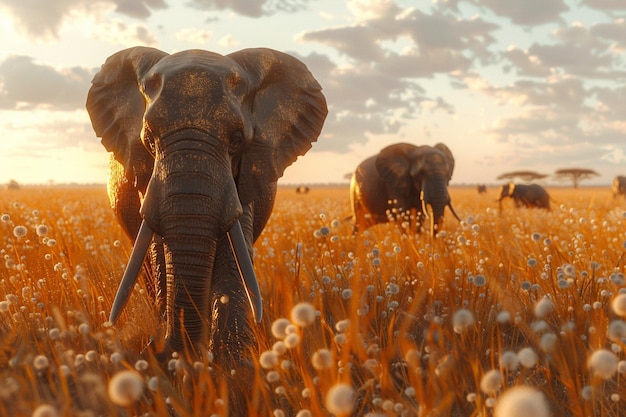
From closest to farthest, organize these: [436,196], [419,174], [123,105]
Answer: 1. [123,105]
2. [436,196]
3. [419,174]

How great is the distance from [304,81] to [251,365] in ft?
8.00

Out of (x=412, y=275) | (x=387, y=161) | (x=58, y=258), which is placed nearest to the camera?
(x=412, y=275)

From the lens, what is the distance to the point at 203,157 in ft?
11.6

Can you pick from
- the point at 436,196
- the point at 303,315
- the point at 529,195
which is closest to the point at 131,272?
the point at 303,315

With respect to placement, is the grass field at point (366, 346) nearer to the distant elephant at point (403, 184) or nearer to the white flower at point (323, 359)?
the white flower at point (323, 359)

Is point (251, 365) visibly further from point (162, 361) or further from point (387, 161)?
point (387, 161)

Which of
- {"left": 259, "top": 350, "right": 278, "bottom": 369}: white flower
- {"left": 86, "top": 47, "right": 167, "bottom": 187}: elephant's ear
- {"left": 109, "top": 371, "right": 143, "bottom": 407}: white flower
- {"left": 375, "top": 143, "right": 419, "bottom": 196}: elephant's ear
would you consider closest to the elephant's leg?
{"left": 86, "top": 47, "right": 167, "bottom": 187}: elephant's ear

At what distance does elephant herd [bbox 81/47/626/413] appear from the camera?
11.5 feet

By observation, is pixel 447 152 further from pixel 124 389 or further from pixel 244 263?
pixel 124 389

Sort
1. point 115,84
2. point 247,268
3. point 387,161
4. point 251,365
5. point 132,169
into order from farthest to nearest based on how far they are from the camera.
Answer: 1. point 387,161
2. point 115,84
3. point 132,169
4. point 247,268
5. point 251,365

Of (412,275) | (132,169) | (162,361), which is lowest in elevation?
(162,361)

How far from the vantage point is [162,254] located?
4.25 metres

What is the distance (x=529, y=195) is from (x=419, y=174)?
1387cm

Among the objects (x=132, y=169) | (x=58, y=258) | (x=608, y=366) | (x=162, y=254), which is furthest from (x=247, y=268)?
(x=58, y=258)
